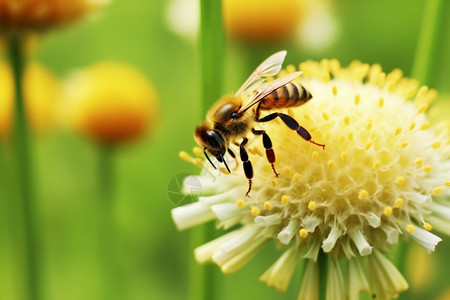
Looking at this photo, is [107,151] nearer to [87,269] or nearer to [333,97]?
[87,269]

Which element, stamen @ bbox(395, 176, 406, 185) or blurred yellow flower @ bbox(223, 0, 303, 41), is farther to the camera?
blurred yellow flower @ bbox(223, 0, 303, 41)

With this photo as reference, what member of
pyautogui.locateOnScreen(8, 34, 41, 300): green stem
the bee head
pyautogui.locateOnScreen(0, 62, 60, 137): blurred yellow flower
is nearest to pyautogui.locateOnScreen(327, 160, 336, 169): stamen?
the bee head

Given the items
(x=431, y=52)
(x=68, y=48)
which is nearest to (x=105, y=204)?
(x=431, y=52)

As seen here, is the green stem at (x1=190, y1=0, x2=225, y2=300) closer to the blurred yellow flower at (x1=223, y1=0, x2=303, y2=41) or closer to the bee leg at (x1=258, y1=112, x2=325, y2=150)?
the bee leg at (x1=258, y1=112, x2=325, y2=150)

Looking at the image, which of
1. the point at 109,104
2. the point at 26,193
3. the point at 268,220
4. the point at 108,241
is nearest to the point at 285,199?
the point at 268,220

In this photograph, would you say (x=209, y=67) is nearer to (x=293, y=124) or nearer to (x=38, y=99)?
(x=293, y=124)

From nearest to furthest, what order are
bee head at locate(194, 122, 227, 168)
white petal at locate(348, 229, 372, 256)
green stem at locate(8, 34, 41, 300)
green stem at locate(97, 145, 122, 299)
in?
white petal at locate(348, 229, 372, 256), bee head at locate(194, 122, 227, 168), green stem at locate(8, 34, 41, 300), green stem at locate(97, 145, 122, 299)
